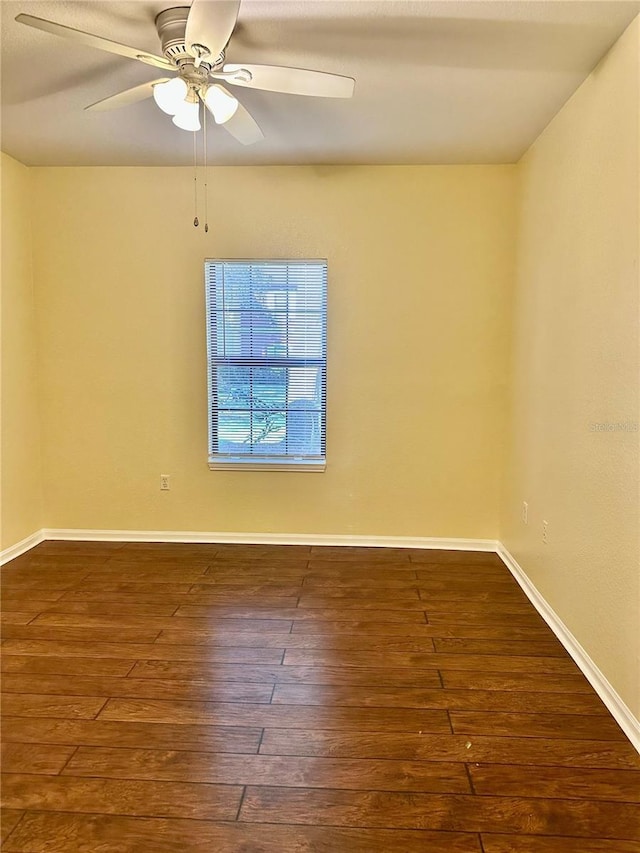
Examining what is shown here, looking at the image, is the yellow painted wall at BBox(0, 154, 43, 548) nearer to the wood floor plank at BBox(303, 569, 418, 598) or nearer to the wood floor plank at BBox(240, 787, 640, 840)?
the wood floor plank at BBox(303, 569, 418, 598)

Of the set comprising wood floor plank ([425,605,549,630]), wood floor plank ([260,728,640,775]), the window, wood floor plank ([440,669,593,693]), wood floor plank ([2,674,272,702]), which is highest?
the window

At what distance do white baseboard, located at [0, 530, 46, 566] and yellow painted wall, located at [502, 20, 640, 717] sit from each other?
328 centimetres

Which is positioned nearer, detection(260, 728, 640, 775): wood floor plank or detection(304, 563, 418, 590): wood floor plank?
detection(260, 728, 640, 775): wood floor plank

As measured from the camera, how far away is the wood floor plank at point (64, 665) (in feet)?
7.71

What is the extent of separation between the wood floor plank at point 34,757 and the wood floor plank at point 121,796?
3cm

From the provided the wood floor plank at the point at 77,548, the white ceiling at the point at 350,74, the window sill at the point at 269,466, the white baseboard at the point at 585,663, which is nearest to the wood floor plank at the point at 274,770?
the white baseboard at the point at 585,663

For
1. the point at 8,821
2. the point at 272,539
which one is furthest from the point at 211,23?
the point at 272,539

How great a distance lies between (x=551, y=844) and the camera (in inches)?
61.0

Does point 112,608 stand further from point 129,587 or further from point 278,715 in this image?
point 278,715

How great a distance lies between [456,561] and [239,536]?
1.52 meters

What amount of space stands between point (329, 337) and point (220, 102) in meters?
1.82

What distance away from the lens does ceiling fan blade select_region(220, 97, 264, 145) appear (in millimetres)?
2266

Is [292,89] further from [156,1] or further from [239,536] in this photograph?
[239,536]

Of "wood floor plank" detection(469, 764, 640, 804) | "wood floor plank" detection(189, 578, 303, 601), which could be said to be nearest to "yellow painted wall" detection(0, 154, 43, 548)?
"wood floor plank" detection(189, 578, 303, 601)
